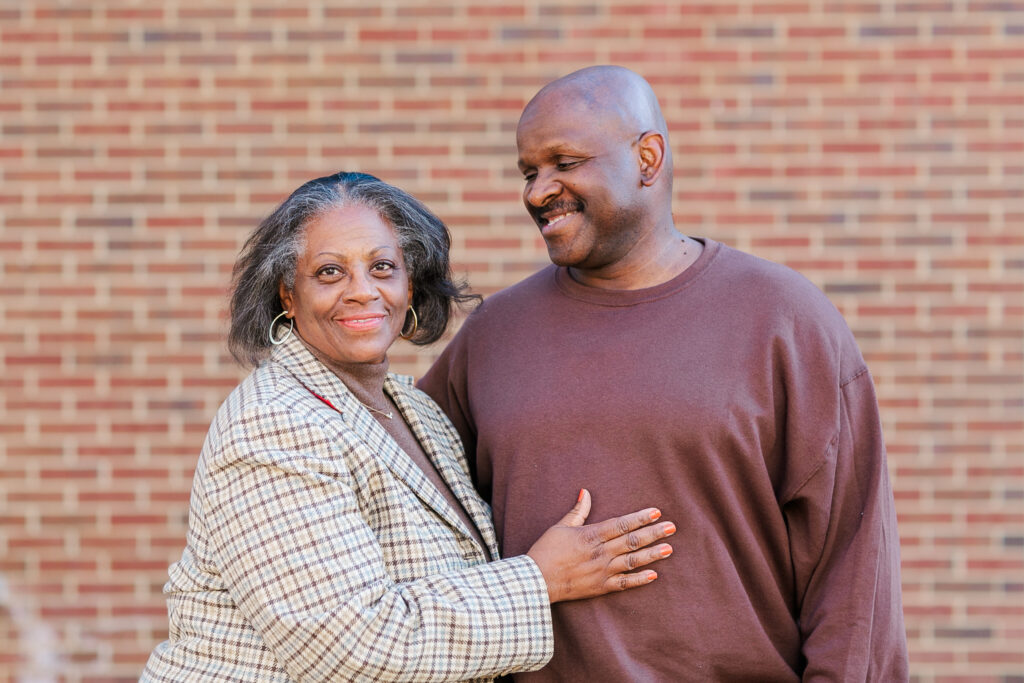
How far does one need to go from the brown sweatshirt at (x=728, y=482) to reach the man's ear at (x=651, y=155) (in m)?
0.25

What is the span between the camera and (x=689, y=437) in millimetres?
2520

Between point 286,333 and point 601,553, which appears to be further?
point 286,333

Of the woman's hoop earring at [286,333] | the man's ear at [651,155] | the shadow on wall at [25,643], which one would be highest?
the man's ear at [651,155]

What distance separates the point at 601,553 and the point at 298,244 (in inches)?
37.0

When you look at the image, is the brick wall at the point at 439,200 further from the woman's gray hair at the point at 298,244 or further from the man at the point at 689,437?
the man at the point at 689,437

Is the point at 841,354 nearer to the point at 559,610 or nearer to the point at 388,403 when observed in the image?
the point at 559,610

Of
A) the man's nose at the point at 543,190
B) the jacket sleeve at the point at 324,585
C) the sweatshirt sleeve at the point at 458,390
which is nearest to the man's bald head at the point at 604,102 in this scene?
the man's nose at the point at 543,190

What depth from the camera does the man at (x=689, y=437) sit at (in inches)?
98.9

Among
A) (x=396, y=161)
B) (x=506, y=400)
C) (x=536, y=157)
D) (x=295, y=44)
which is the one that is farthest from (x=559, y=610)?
(x=295, y=44)

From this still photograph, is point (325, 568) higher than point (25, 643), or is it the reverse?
point (325, 568)

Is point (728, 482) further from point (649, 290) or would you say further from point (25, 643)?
point (25, 643)

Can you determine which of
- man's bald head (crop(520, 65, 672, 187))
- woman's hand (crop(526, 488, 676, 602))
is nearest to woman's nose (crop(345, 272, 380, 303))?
man's bald head (crop(520, 65, 672, 187))

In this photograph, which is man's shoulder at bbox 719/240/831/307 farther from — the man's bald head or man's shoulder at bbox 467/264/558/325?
man's shoulder at bbox 467/264/558/325

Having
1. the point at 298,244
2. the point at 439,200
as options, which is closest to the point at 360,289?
the point at 298,244
